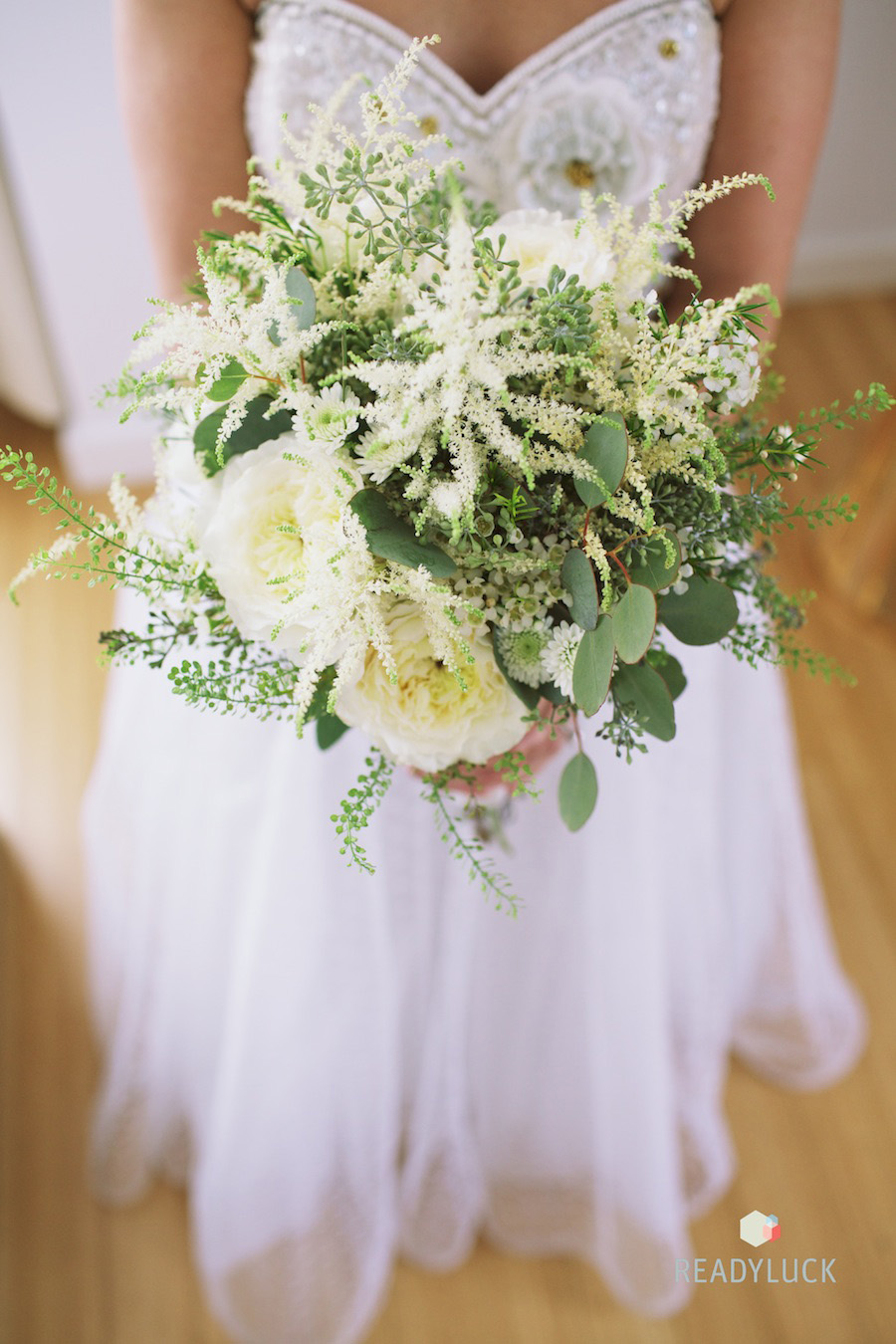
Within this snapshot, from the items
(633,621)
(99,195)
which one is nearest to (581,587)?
(633,621)

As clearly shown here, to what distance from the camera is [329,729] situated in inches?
32.5

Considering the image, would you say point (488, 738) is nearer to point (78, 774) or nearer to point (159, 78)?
point (159, 78)

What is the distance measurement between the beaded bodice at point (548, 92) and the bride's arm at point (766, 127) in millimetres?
31

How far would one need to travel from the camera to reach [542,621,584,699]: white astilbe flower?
2.30 feet

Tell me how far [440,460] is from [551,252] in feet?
0.53

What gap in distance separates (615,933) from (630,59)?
954mm

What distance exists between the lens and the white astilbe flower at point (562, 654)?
2.30 ft

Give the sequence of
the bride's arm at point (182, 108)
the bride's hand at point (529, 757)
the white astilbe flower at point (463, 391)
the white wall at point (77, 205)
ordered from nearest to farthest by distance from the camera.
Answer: the white astilbe flower at point (463, 391) < the bride's hand at point (529, 757) < the bride's arm at point (182, 108) < the white wall at point (77, 205)

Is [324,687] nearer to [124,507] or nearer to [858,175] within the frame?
[124,507]

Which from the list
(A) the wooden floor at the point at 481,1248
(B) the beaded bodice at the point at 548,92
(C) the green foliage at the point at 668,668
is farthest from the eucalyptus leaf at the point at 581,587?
(A) the wooden floor at the point at 481,1248

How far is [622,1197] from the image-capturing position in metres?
1.41

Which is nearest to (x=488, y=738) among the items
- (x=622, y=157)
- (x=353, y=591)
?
Answer: (x=353, y=591)

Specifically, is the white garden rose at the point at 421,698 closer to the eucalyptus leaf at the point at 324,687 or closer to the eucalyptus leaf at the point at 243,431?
the eucalyptus leaf at the point at 324,687

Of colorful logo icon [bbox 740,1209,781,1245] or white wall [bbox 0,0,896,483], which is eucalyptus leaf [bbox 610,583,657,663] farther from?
white wall [bbox 0,0,896,483]
